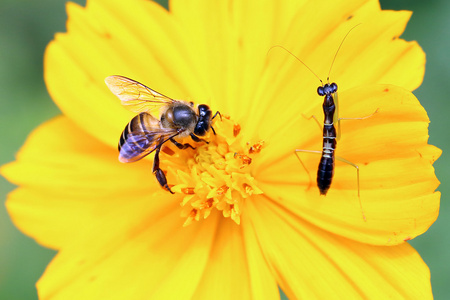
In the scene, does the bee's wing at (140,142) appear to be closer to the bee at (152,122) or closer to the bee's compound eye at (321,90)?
the bee at (152,122)

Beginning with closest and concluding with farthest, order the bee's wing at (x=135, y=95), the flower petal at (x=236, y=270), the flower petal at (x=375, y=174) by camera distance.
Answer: the flower petal at (x=375, y=174) → the flower petal at (x=236, y=270) → the bee's wing at (x=135, y=95)

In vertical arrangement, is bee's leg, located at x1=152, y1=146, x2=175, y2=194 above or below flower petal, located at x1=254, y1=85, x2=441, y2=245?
below

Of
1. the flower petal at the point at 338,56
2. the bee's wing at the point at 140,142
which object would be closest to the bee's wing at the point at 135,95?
the bee's wing at the point at 140,142

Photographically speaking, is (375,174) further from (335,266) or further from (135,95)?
(135,95)

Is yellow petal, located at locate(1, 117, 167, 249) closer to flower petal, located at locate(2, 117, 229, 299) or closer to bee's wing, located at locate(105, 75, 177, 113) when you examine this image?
flower petal, located at locate(2, 117, 229, 299)

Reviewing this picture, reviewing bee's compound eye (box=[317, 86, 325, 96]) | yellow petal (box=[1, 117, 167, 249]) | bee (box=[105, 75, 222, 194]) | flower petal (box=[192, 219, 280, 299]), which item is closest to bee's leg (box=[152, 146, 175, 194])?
bee (box=[105, 75, 222, 194])

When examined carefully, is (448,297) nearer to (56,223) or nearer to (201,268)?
(201,268)
